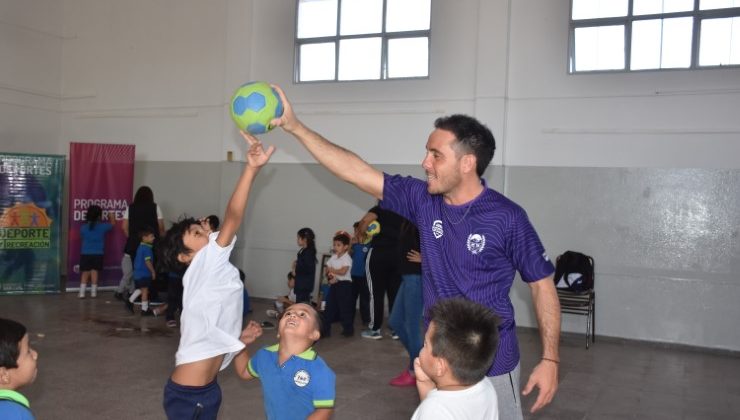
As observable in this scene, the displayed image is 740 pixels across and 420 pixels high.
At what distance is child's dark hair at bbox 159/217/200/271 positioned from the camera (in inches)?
133

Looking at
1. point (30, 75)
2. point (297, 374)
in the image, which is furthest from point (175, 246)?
point (30, 75)

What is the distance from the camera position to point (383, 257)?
7.84m

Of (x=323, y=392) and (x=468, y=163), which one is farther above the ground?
(x=468, y=163)

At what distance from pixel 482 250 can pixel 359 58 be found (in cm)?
815

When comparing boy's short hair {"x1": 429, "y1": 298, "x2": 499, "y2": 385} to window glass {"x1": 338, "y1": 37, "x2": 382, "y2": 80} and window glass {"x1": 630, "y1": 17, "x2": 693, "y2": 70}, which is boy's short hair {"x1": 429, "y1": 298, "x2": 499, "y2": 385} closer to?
window glass {"x1": 630, "y1": 17, "x2": 693, "y2": 70}

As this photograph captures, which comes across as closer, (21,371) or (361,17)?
(21,371)

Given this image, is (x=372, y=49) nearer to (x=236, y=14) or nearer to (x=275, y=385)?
(x=236, y=14)

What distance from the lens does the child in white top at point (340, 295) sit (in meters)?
8.48

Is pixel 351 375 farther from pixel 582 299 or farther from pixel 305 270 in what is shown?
pixel 582 299

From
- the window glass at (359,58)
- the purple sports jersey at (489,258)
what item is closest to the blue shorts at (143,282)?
the window glass at (359,58)

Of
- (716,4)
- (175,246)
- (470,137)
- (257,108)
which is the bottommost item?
(175,246)

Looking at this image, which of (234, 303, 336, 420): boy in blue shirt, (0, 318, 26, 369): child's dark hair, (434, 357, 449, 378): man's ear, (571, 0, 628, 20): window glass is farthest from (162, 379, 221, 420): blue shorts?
(571, 0, 628, 20): window glass

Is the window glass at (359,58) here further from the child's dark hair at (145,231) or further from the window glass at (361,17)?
the child's dark hair at (145,231)

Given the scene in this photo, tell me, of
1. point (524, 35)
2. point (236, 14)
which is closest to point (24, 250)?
point (236, 14)
